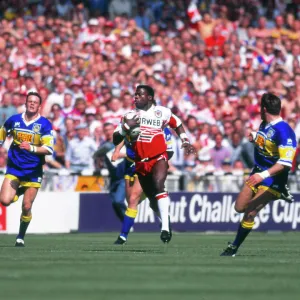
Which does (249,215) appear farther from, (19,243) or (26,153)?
(26,153)

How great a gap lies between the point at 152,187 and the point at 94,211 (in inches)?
250

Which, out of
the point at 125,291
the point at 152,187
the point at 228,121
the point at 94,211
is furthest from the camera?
the point at 228,121

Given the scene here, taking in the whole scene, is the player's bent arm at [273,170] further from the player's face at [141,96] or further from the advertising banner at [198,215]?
the advertising banner at [198,215]

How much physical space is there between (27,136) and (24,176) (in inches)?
24.2

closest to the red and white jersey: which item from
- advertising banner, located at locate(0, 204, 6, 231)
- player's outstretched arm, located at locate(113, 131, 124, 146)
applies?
player's outstretched arm, located at locate(113, 131, 124, 146)

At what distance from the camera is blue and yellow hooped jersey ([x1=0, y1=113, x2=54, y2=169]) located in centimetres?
1702

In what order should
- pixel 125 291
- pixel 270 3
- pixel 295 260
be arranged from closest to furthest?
pixel 125 291 → pixel 295 260 → pixel 270 3

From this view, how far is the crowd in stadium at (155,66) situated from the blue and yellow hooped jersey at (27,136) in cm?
499

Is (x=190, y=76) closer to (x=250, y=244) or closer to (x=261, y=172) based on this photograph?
(x=250, y=244)

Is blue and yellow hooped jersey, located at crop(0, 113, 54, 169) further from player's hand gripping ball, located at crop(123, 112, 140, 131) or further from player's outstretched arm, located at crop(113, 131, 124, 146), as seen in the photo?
player's hand gripping ball, located at crop(123, 112, 140, 131)

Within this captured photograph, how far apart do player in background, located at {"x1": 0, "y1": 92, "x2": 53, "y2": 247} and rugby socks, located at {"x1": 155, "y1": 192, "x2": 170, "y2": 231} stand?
190 cm

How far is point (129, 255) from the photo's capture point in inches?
569

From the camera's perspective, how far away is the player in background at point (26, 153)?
16953 millimetres

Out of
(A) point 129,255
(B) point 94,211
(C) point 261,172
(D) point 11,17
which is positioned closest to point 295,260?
(C) point 261,172
